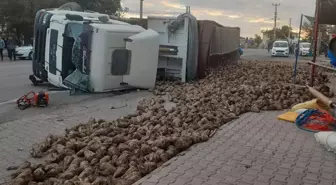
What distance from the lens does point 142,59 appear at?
10.8 m

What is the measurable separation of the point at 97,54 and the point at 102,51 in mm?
150

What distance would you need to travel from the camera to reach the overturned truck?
1023cm

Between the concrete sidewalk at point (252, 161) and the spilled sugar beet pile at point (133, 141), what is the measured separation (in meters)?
0.23

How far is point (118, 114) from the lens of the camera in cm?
832

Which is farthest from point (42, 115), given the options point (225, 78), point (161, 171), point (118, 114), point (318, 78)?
point (318, 78)

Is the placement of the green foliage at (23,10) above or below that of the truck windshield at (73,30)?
above

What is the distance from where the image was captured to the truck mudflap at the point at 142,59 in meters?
10.6

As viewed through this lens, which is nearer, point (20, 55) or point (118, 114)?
point (118, 114)

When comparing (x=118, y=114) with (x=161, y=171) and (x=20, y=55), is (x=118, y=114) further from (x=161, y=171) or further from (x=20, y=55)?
(x=20, y=55)

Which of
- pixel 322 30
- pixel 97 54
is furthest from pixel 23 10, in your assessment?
pixel 97 54

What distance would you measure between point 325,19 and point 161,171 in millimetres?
7260

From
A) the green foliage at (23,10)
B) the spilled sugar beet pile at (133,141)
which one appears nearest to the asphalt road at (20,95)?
the spilled sugar beet pile at (133,141)

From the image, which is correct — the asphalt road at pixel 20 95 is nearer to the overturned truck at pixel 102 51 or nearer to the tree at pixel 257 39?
the overturned truck at pixel 102 51

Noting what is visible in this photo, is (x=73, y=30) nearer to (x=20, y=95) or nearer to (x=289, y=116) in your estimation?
(x=20, y=95)
